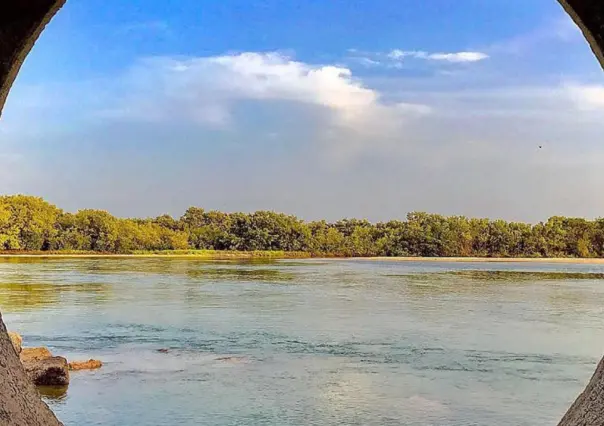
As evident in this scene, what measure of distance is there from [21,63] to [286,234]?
162 ft

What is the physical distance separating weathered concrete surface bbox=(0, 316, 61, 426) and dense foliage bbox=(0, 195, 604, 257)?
4490cm

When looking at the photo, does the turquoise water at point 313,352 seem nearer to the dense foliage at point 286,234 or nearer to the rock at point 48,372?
the rock at point 48,372

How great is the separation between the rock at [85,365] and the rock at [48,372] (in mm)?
1025

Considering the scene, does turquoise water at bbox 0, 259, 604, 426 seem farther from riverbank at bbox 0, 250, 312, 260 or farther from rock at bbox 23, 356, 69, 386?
riverbank at bbox 0, 250, 312, 260

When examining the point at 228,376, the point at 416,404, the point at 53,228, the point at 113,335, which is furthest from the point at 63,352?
the point at 53,228

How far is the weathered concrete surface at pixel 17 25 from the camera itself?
2.94m

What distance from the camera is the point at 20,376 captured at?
308 cm

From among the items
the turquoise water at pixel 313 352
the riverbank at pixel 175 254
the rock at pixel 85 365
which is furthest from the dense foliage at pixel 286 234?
the rock at pixel 85 365

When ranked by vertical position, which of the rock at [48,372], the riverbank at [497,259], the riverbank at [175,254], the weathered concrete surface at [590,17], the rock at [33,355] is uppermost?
the weathered concrete surface at [590,17]

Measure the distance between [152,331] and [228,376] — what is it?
4516 millimetres

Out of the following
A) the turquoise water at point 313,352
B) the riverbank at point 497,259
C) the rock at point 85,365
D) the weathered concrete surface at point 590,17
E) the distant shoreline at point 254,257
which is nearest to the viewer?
the weathered concrete surface at point 590,17

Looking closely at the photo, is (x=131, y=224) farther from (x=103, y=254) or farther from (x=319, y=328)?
(x=319, y=328)

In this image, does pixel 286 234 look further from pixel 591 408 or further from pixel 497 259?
pixel 591 408

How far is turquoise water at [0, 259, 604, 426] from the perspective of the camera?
8.26 metres
